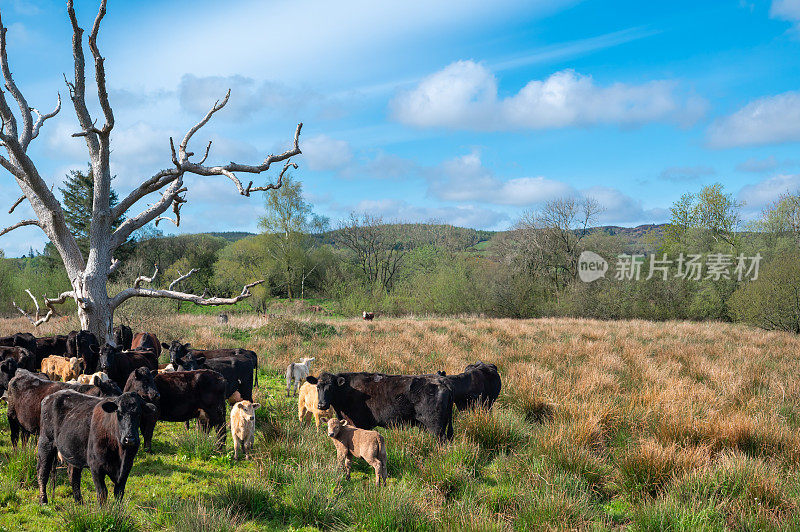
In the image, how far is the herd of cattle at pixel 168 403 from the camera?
491cm

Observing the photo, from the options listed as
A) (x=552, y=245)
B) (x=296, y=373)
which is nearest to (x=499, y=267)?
(x=552, y=245)

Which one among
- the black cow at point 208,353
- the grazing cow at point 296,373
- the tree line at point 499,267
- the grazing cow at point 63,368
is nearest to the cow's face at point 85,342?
the grazing cow at point 63,368

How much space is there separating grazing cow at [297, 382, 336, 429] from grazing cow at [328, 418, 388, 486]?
1229 mm

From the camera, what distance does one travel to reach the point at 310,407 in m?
7.36

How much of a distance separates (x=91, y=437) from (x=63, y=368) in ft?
15.9

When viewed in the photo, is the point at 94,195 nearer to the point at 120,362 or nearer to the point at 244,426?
the point at 120,362

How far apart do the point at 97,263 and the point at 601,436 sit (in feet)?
30.7

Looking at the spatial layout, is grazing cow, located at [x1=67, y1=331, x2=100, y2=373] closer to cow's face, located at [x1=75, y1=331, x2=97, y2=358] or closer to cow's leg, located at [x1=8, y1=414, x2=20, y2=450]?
cow's face, located at [x1=75, y1=331, x2=97, y2=358]

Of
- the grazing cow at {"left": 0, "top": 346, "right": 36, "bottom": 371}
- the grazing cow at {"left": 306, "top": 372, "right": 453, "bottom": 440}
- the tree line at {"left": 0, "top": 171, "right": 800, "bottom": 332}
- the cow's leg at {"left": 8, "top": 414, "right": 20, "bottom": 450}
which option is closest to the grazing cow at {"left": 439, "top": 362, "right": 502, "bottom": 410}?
the grazing cow at {"left": 306, "top": 372, "right": 453, "bottom": 440}

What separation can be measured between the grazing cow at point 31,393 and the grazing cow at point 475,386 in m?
4.88

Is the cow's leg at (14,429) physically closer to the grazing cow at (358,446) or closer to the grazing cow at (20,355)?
the grazing cow at (20,355)

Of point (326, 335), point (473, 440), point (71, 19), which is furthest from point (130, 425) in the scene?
point (326, 335)

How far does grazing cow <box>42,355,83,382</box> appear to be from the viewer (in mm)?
8539

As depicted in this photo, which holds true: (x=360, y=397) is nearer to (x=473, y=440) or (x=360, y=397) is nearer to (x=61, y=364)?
(x=473, y=440)
